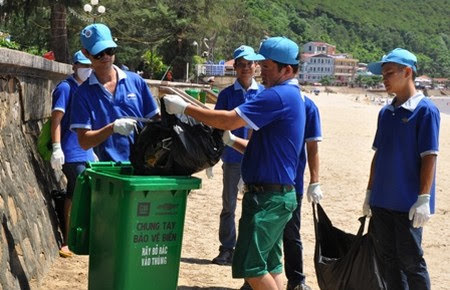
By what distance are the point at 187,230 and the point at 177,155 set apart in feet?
13.0

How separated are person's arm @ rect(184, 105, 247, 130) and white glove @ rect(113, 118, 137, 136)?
0.49 meters

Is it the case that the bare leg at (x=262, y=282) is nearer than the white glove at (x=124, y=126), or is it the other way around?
the bare leg at (x=262, y=282)

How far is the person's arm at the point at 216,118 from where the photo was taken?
3.95m

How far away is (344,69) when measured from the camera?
601 feet

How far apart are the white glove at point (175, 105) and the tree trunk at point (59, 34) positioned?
16280 millimetres

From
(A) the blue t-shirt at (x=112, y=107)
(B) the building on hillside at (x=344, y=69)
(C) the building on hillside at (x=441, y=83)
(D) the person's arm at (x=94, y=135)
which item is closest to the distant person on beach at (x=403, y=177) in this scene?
(A) the blue t-shirt at (x=112, y=107)

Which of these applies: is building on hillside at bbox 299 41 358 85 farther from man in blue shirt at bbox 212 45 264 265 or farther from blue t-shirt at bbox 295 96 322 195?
blue t-shirt at bbox 295 96 322 195

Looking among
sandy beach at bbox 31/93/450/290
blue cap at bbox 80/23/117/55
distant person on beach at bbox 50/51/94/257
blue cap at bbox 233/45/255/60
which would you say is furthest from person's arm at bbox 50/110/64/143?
blue cap at bbox 233/45/255/60

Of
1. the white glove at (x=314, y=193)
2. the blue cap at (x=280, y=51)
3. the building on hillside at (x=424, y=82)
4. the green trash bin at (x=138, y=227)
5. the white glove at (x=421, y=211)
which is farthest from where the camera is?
the building on hillside at (x=424, y=82)

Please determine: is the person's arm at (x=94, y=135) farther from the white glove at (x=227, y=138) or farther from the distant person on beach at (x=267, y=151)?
the white glove at (x=227, y=138)

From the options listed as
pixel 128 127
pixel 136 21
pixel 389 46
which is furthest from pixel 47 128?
pixel 389 46

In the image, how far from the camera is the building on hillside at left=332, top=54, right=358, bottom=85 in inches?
7131

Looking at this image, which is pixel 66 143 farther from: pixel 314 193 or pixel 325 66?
pixel 325 66

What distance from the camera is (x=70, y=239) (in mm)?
4270
